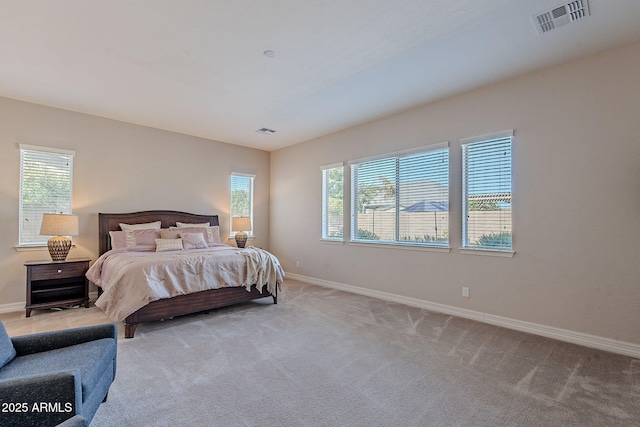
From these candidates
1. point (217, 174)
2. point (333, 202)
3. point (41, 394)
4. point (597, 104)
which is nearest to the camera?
point (41, 394)

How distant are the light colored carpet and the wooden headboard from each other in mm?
2075

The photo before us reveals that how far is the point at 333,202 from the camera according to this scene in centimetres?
573

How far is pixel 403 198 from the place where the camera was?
4637mm

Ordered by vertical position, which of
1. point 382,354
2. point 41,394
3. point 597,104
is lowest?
point 382,354

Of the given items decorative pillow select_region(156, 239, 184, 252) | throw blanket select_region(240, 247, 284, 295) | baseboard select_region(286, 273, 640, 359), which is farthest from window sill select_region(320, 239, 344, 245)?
decorative pillow select_region(156, 239, 184, 252)

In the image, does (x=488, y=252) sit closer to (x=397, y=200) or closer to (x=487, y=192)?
(x=487, y=192)

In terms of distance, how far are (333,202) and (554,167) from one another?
3.38 meters

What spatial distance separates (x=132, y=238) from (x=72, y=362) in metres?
3.42

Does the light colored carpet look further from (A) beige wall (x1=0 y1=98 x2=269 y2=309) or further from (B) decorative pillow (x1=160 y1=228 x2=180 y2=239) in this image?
(A) beige wall (x1=0 y1=98 x2=269 y2=309)

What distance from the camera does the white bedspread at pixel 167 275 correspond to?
326 cm

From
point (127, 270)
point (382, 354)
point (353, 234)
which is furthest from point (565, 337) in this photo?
point (127, 270)

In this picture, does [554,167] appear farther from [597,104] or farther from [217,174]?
[217,174]

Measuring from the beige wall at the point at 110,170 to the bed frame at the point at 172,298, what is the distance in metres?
0.15

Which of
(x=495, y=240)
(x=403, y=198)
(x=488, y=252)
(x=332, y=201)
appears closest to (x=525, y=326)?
(x=488, y=252)
